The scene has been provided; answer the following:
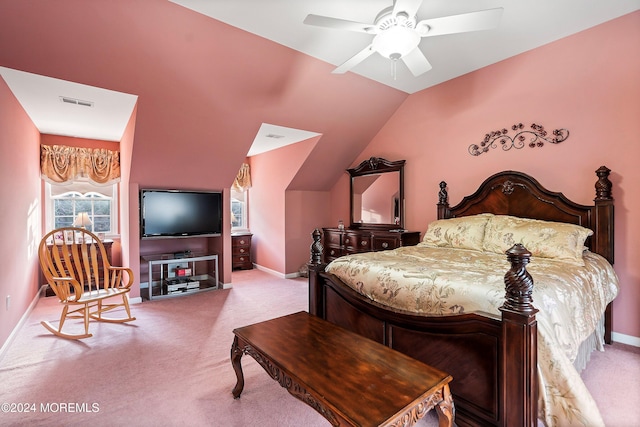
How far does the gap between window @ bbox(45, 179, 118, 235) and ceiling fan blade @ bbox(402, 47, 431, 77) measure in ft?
17.0

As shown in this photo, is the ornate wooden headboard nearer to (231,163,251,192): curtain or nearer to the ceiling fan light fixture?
the ceiling fan light fixture

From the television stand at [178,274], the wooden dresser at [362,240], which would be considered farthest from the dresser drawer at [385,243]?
the television stand at [178,274]

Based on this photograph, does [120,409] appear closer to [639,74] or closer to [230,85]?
[230,85]

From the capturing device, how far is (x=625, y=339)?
2867 millimetres

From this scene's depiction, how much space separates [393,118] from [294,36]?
239 centimetres

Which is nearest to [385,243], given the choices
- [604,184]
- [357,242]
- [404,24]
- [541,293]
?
[357,242]

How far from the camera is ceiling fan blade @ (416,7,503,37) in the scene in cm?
190

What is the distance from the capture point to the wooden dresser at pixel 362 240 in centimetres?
426

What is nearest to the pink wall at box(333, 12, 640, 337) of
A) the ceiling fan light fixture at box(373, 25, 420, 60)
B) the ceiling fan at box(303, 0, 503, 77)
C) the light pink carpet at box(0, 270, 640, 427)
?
the light pink carpet at box(0, 270, 640, 427)

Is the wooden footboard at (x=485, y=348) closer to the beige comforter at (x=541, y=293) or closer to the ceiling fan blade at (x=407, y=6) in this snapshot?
the beige comforter at (x=541, y=293)

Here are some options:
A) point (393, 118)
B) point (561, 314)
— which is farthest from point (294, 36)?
point (561, 314)

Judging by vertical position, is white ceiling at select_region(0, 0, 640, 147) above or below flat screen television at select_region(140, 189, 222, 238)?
above

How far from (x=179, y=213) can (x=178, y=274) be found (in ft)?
3.03

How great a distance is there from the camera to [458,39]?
3.09m
